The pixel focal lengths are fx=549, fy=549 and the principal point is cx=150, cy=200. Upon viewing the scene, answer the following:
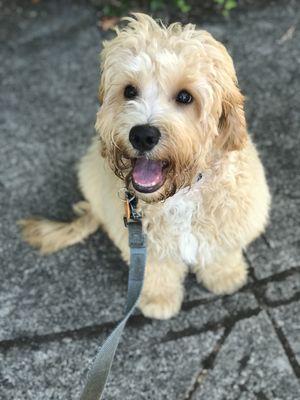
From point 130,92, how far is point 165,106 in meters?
0.20

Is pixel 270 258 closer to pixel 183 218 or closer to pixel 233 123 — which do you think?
pixel 183 218

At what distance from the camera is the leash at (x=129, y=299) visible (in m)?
2.62

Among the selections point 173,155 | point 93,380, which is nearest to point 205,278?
point 93,380

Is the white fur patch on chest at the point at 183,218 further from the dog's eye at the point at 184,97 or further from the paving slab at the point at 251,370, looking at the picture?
the paving slab at the point at 251,370

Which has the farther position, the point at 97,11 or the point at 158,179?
the point at 97,11

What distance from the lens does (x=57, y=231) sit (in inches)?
134

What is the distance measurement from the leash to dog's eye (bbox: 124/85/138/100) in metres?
0.47

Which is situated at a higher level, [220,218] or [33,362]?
[220,218]

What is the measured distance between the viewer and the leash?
2.62m

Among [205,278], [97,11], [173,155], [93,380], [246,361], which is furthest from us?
[97,11]

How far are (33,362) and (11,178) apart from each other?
1.34 metres

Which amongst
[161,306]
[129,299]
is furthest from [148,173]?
[161,306]

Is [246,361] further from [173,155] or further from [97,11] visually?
[97,11]

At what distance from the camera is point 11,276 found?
136 inches
